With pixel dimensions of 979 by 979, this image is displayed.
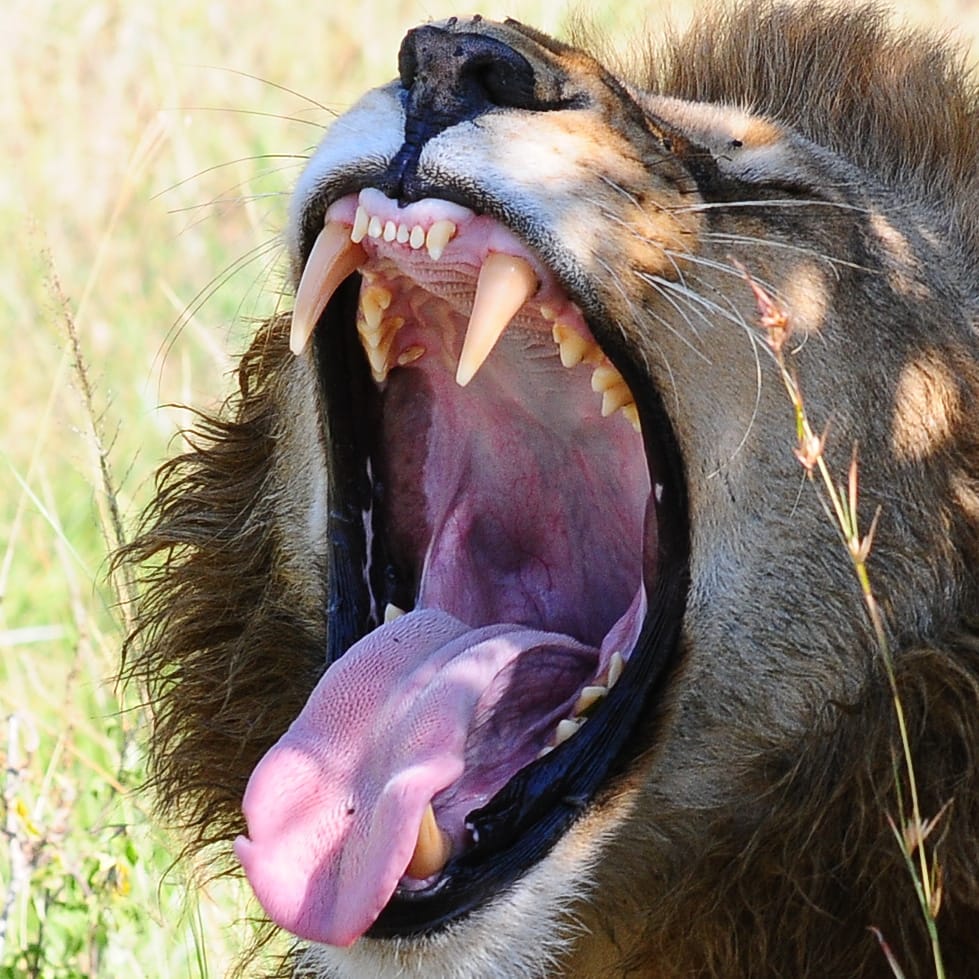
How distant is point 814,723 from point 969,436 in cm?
46

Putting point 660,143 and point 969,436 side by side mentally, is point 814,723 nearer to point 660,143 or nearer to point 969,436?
point 969,436

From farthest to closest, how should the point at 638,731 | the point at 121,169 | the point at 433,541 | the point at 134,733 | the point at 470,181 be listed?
the point at 121,169
the point at 134,733
the point at 433,541
the point at 638,731
the point at 470,181

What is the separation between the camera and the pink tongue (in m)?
2.83

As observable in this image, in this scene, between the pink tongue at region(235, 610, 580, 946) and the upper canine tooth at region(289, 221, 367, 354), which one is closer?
the pink tongue at region(235, 610, 580, 946)

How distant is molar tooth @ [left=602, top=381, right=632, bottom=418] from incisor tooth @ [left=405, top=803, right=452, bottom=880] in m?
0.64

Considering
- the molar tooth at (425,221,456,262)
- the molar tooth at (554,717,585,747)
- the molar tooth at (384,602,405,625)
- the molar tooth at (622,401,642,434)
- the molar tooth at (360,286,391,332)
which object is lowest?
the molar tooth at (554,717,585,747)

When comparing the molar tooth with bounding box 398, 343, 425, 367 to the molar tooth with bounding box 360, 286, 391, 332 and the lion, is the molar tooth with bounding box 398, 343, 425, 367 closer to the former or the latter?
the lion

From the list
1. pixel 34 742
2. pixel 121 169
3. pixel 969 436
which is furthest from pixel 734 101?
pixel 121 169

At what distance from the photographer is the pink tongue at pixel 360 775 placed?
9.29ft

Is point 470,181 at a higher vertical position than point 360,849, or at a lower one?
higher

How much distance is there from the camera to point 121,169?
7844mm

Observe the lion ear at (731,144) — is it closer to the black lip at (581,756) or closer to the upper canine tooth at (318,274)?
the black lip at (581,756)

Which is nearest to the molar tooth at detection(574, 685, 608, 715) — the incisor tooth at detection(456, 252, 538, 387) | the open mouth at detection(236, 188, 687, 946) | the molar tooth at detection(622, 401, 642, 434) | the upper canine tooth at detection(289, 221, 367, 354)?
the open mouth at detection(236, 188, 687, 946)

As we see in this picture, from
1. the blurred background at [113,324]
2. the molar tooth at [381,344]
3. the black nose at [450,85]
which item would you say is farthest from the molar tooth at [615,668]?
the blurred background at [113,324]
